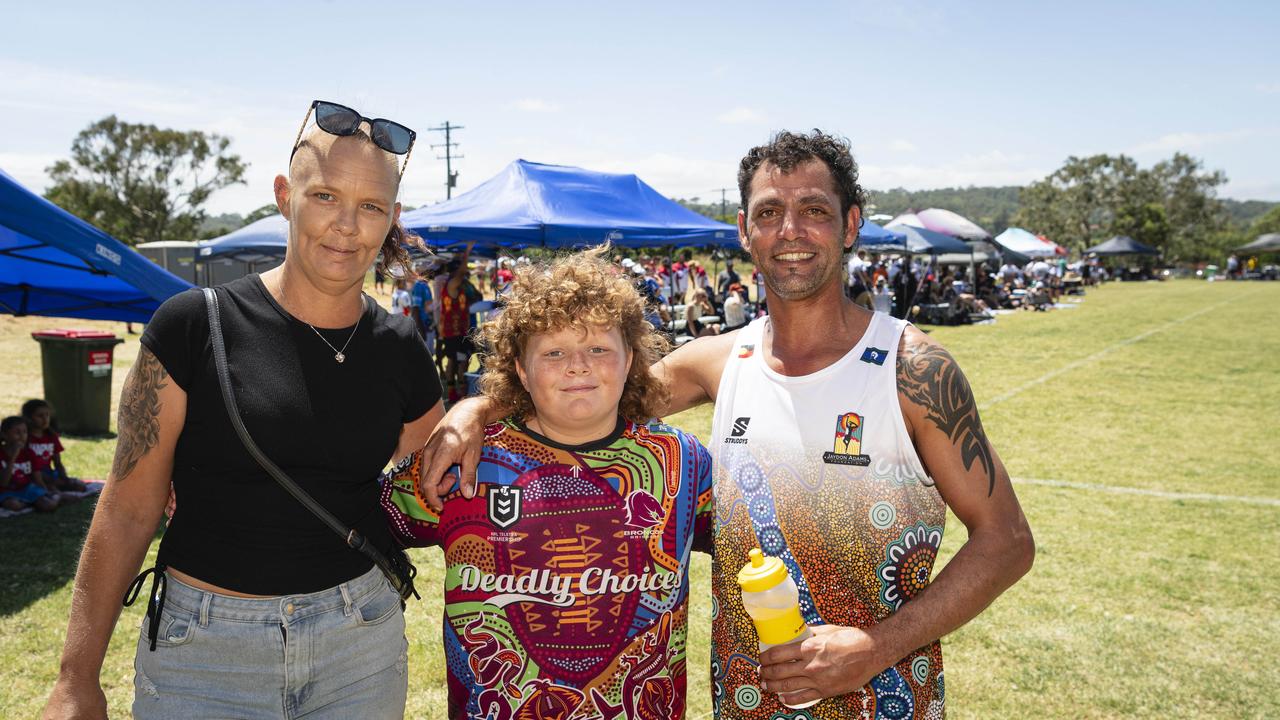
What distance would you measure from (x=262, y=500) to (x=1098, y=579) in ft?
17.7

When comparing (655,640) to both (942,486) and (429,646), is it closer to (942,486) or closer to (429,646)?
(942,486)

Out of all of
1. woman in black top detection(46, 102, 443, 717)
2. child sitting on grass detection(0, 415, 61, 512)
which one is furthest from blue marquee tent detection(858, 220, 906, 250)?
woman in black top detection(46, 102, 443, 717)

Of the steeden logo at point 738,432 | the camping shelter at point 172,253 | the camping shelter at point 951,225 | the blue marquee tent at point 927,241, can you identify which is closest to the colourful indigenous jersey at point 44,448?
the steeden logo at point 738,432

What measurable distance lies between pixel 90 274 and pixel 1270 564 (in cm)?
986

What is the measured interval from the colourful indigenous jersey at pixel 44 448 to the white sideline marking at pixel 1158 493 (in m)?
8.61

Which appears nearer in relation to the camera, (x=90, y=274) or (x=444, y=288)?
(x=90, y=274)

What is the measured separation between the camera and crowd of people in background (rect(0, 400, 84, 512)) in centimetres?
644

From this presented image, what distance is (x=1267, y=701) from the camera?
12.6ft

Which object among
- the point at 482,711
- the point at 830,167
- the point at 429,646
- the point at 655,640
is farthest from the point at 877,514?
the point at 429,646

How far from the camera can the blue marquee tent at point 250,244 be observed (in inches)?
625

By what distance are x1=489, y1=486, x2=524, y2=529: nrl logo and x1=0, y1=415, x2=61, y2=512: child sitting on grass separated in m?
6.31

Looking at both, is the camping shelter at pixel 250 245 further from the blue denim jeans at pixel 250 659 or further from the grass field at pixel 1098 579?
the blue denim jeans at pixel 250 659

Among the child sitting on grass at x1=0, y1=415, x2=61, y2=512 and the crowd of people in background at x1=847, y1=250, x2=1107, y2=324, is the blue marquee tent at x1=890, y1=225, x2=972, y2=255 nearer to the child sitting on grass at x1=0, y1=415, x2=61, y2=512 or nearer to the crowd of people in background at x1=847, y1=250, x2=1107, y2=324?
the crowd of people in background at x1=847, y1=250, x2=1107, y2=324

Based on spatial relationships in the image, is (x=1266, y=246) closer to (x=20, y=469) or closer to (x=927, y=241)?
Answer: (x=927, y=241)
